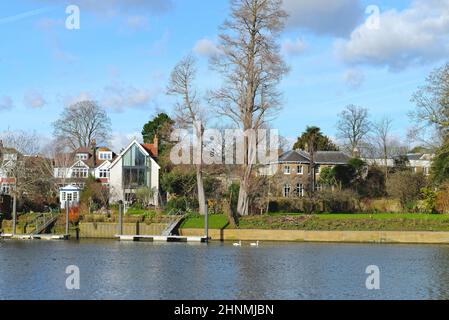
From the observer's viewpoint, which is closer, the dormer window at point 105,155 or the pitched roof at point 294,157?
the pitched roof at point 294,157

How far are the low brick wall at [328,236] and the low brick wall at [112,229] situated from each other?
3.10 meters

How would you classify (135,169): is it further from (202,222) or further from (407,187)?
(407,187)

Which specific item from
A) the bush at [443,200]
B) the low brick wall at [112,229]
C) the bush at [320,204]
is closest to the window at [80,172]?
the low brick wall at [112,229]

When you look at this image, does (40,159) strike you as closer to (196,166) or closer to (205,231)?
(196,166)

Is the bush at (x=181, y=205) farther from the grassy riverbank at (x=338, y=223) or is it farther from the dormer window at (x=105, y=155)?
the dormer window at (x=105, y=155)

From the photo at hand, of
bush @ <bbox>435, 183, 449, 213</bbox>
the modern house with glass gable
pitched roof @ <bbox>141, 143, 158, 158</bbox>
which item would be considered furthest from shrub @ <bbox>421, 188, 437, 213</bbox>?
pitched roof @ <bbox>141, 143, 158, 158</bbox>

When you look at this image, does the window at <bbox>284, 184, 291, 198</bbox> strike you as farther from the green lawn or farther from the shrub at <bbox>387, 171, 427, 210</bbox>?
the green lawn

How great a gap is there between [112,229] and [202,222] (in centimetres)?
750

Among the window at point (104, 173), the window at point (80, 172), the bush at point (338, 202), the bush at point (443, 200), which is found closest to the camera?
the bush at point (443, 200)

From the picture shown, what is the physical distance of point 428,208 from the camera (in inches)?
2336

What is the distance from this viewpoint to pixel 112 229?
5738cm

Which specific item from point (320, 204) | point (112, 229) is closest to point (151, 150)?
point (320, 204)

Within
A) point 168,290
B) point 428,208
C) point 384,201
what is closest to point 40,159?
point 384,201

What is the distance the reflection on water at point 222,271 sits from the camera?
1058 inches
